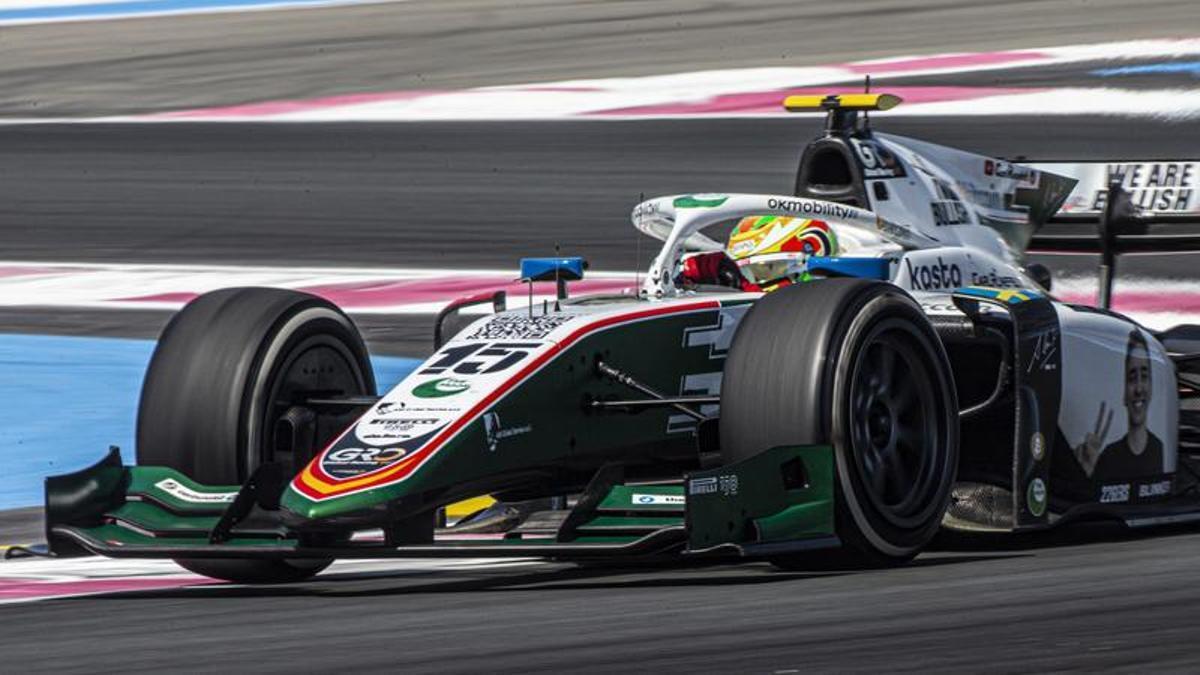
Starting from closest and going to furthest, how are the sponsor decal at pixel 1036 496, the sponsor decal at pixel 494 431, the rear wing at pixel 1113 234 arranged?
1. the sponsor decal at pixel 494 431
2. the sponsor decal at pixel 1036 496
3. the rear wing at pixel 1113 234

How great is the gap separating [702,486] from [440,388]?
97 centimetres

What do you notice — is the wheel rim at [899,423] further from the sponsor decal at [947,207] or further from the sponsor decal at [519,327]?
the sponsor decal at [947,207]

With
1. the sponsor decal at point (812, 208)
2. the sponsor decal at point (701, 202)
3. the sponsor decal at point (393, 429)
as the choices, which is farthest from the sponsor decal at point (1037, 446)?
the sponsor decal at point (393, 429)

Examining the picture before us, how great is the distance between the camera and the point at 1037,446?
7902 millimetres

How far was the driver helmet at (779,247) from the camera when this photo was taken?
873 centimetres

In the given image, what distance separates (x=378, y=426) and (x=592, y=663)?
6.45 feet

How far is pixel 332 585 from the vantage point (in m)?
7.57

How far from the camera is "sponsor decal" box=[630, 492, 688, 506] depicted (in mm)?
7066

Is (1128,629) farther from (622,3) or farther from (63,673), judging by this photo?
(622,3)

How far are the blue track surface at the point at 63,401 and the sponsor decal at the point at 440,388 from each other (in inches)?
141

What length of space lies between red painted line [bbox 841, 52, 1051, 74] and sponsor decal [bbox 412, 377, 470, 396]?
575 inches

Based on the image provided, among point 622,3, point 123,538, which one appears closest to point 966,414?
point 123,538

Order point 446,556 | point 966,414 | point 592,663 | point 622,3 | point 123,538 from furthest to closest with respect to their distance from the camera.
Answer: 1. point 622,3
2. point 966,414
3. point 123,538
4. point 446,556
5. point 592,663

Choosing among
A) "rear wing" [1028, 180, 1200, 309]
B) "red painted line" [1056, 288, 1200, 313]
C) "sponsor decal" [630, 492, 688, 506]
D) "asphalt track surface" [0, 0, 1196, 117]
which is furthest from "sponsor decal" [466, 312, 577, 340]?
"asphalt track surface" [0, 0, 1196, 117]
